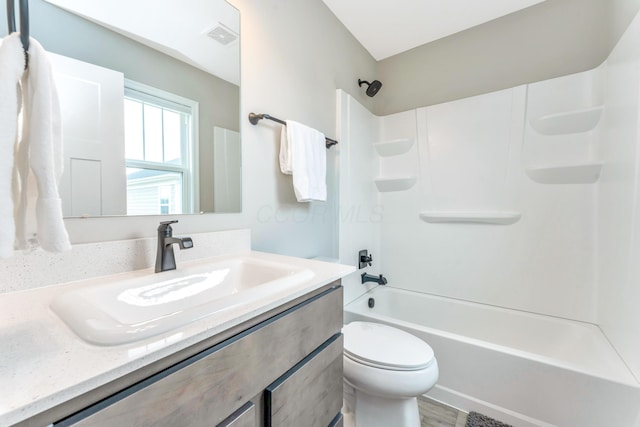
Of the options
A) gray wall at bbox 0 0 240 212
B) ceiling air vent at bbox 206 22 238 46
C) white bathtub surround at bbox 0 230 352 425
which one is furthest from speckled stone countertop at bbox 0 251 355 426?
ceiling air vent at bbox 206 22 238 46

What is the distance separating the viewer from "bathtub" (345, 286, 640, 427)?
46.6 inches

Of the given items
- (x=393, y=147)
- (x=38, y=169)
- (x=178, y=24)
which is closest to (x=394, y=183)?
(x=393, y=147)

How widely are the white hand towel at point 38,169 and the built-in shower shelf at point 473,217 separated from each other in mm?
2186

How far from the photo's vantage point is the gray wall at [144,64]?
75cm

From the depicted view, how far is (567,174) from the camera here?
5.61ft

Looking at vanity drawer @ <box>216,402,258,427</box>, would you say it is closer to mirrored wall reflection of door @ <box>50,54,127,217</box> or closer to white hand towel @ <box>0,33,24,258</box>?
white hand towel @ <box>0,33,24,258</box>

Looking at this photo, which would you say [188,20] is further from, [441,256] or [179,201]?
[441,256]

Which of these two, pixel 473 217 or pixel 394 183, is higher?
pixel 394 183

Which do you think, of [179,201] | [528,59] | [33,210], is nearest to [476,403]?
[179,201]

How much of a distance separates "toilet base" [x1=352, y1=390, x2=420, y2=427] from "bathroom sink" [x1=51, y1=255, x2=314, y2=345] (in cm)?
86

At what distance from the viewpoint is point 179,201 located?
104cm

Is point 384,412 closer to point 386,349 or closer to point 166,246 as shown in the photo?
point 386,349

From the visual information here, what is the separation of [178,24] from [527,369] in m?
2.25

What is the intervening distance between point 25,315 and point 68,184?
1.30 ft
